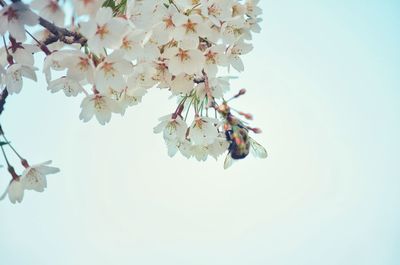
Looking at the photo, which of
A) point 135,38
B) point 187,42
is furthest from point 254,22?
point 135,38

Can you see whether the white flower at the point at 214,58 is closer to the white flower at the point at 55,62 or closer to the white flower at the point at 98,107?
the white flower at the point at 98,107

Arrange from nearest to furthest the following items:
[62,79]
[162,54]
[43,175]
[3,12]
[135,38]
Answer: [3,12] < [135,38] < [162,54] < [62,79] < [43,175]

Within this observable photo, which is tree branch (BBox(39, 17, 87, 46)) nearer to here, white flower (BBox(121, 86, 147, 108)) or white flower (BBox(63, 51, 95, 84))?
white flower (BBox(63, 51, 95, 84))

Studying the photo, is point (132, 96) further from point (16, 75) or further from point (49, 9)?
point (49, 9)

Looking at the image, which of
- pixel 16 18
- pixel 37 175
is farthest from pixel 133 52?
pixel 37 175

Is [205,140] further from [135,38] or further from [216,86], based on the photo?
[135,38]

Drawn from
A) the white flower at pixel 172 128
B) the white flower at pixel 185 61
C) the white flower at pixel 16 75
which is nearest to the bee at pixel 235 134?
the white flower at pixel 185 61
